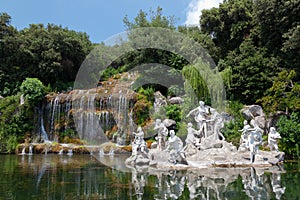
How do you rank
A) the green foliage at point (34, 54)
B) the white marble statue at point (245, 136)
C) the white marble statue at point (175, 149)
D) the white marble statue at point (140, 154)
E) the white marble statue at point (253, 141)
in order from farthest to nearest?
1. the green foliage at point (34, 54)
2. the white marble statue at point (245, 136)
3. the white marble statue at point (140, 154)
4. the white marble statue at point (253, 141)
5. the white marble statue at point (175, 149)

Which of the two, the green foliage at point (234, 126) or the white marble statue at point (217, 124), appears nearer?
the white marble statue at point (217, 124)

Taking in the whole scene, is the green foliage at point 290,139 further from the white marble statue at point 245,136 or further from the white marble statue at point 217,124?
the white marble statue at point 217,124

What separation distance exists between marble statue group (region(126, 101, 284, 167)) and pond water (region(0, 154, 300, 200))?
97 cm

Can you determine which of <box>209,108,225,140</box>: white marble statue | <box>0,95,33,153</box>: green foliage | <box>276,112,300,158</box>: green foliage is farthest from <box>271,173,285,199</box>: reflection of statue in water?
<box>0,95,33,153</box>: green foliage

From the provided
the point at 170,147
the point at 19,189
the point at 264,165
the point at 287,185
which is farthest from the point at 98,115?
the point at 287,185

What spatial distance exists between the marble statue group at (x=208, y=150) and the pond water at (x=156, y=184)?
3.18 ft

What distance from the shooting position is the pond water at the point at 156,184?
6018 mm

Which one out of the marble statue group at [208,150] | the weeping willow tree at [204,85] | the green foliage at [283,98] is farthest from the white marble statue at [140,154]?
the weeping willow tree at [204,85]

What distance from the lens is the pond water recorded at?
6.02 metres

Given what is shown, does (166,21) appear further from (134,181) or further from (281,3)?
(134,181)

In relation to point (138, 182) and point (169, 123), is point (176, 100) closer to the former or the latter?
point (169, 123)

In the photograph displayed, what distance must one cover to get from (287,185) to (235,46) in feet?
58.7

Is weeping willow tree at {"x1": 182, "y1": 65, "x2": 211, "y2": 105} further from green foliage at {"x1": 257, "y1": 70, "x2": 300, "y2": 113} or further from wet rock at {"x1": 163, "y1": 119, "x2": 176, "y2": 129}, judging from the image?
green foliage at {"x1": 257, "y1": 70, "x2": 300, "y2": 113}

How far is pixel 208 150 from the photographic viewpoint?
1123cm
